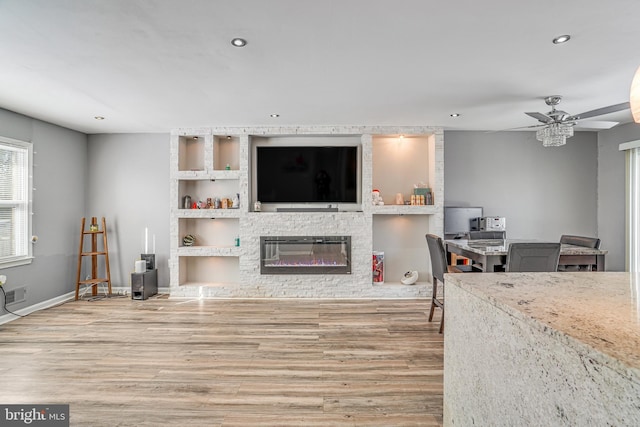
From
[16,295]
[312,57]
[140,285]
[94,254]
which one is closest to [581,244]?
[312,57]

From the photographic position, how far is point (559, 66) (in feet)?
9.20

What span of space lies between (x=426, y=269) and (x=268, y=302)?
8.11 ft

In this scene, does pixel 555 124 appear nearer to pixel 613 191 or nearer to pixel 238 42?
pixel 613 191

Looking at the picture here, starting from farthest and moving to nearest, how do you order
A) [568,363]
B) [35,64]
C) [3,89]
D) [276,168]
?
[276,168] → [3,89] → [35,64] → [568,363]

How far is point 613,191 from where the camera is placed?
16.3 feet

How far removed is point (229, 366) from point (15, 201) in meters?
3.62

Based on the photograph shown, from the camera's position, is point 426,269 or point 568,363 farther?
point 426,269

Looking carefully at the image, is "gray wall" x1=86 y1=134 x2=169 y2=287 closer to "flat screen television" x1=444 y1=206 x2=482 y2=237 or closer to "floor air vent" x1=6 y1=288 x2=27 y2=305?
"floor air vent" x1=6 y1=288 x2=27 y2=305

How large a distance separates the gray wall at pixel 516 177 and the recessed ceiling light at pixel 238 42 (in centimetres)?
379

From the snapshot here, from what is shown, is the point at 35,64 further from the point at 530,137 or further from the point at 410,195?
the point at 530,137

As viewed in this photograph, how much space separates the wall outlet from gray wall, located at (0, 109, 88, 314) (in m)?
0.05

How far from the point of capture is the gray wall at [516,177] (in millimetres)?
5234

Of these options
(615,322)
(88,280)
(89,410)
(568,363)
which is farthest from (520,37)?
(88,280)

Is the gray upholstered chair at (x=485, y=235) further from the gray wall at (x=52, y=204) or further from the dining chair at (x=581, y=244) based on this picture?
the gray wall at (x=52, y=204)
